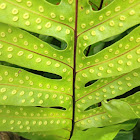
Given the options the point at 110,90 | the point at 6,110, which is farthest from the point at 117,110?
the point at 6,110

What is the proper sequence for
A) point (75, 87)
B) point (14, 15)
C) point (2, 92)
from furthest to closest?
point (75, 87)
point (2, 92)
point (14, 15)

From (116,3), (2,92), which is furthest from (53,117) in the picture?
(116,3)

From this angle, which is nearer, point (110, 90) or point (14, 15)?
point (14, 15)

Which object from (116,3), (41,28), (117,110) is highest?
(116,3)

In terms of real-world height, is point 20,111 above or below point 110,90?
below

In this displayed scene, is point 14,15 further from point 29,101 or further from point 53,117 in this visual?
point 53,117

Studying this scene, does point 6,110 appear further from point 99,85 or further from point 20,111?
point 99,85

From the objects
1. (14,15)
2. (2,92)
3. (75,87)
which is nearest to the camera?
(14,15)
